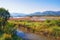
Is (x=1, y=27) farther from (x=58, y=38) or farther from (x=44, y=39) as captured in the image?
(x=58, y=38)

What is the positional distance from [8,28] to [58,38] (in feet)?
18.9

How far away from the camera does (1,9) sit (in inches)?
1146

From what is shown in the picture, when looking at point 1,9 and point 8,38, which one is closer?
point 8,38

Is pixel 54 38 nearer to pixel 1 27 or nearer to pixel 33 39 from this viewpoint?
pixel 33 39

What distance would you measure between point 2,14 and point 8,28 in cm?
586

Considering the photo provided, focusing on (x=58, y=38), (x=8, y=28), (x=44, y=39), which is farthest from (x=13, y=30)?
(x=58, y=38)

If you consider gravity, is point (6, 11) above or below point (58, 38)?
above

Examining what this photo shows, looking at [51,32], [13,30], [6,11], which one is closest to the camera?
[13,30]

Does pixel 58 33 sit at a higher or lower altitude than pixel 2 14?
lower

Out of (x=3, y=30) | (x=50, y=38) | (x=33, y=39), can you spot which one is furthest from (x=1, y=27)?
(x=50, y=38)

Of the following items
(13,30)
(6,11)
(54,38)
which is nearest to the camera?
(13,30)

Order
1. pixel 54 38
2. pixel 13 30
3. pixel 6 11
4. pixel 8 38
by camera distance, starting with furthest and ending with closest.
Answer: pixel 6 11 < pixel 54 38 < pixel 13 30 < pixel 8 38

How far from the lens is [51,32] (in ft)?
89.8

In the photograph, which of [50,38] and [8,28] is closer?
[8,28]
